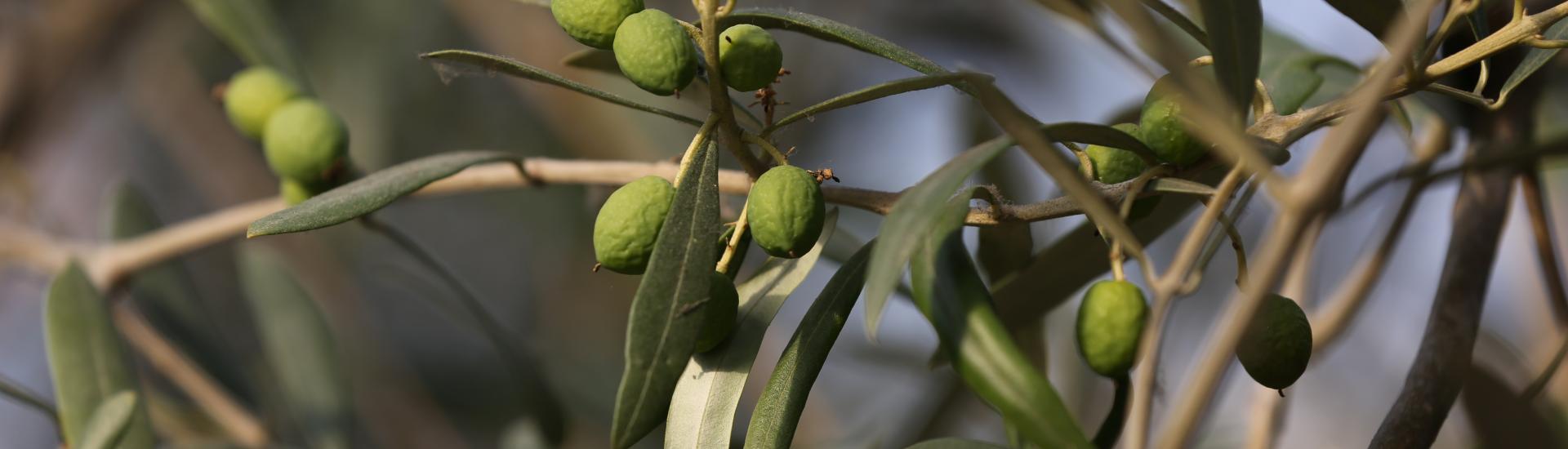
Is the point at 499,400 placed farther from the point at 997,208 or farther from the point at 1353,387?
the point at 997,208

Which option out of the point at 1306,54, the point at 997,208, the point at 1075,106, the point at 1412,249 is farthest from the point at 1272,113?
the point at 1075,106

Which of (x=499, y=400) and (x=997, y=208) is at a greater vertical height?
(x=997, y=208)

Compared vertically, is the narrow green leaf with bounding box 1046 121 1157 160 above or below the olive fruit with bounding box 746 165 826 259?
above

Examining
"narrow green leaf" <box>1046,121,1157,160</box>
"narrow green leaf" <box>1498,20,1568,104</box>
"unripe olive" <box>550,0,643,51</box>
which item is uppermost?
"unripe olive" <box>550,0,643,51</box>

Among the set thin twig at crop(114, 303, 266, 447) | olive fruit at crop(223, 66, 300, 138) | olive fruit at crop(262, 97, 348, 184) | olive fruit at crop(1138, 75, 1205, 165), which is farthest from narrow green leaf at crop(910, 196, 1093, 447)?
thin twig at crop(114, 303, 266, 447)

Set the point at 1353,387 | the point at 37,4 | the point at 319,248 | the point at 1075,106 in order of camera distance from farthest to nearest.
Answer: the point at 319,248 < the point at 37,4 < the point at 1075,106 < the point at 1353,387

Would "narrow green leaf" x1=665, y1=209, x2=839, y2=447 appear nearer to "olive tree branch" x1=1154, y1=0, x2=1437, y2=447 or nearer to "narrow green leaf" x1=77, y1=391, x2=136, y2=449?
"olive tree branch" x1=1154, y1=0, x2=1437, y2=447

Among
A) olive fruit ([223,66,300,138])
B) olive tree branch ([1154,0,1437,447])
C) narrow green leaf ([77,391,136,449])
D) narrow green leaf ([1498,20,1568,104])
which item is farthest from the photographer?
olive fruit ([223,66,300,138])

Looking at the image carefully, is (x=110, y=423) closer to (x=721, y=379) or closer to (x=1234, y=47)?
(x=721, y=379)
